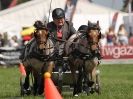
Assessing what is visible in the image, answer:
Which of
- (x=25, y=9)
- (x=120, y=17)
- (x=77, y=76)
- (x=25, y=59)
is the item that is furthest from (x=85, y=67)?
(x=25, y=9)

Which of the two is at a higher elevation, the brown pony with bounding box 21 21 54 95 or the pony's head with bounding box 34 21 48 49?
the pony's head with bounding box 34 21 48 49

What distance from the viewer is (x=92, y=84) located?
14.2 meters

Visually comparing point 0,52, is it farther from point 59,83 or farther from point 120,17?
point 59,83

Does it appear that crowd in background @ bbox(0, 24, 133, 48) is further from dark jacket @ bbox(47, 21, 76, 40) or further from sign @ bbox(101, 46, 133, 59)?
dark jacket @ bbox(47, 21, 76, 40)

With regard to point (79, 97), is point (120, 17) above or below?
above

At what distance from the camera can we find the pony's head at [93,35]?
13.5m

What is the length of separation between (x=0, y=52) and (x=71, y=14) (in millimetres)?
5863

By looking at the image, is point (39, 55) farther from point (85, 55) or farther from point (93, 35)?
point (93, 35)

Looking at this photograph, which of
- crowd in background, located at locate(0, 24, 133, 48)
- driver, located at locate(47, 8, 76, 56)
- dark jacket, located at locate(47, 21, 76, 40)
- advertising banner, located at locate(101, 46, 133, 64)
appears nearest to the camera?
driver, located at locate(47, 8, 76, 56)

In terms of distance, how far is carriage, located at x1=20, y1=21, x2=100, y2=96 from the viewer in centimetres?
1366

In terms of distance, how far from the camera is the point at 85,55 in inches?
545

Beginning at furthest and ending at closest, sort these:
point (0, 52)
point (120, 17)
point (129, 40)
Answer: point (120, 17) → point (129, 40) → point (0, 52)

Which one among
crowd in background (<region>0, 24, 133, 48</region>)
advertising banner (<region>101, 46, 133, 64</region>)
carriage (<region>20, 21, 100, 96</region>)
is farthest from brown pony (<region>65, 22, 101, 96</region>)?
crowd in background (<region>0, 24, 133, 48</region>)

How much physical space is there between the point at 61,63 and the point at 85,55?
0.79m
